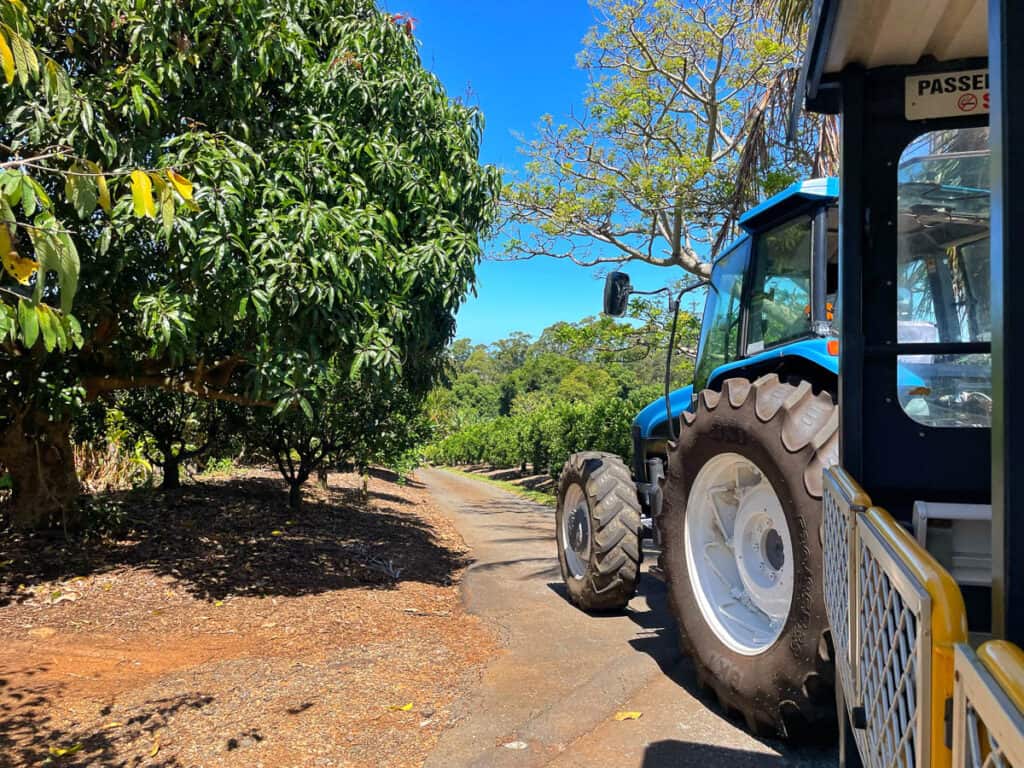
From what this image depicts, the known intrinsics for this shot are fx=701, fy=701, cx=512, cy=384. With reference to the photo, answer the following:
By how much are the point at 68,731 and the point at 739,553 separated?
337cm

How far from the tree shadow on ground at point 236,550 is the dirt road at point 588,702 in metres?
1.55

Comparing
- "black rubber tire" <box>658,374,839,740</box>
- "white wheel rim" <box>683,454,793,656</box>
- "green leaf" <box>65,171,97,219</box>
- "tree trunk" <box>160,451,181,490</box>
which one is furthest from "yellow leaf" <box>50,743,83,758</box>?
"tree trunk" <box>160,451,181,490</box>

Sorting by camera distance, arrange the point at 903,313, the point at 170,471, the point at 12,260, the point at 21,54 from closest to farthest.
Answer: the point at 12,260 < the point at 21,54 < the point at 903,313 < the point at 170,471

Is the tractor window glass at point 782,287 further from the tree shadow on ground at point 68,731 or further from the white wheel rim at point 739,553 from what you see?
the tree shadow on ground at point 68,731

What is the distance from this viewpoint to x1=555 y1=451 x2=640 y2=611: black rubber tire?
195 inches

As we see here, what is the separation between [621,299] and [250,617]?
3699 millimetres

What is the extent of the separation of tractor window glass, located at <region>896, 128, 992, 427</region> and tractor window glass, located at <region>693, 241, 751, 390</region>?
1.65m

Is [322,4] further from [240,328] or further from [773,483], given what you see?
[773,483]

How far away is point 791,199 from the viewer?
3756mm

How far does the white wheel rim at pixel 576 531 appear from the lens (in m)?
5.44

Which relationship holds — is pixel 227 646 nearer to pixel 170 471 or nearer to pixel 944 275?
pixel 944 275

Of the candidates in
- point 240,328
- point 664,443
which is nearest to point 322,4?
point 240,328

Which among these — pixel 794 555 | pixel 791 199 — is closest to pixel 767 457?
pixel 794 555

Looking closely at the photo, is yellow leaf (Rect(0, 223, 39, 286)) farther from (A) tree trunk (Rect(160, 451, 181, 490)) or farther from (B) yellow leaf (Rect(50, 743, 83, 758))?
(A) tree trunk (Rect(160, 451, 181, 490))
